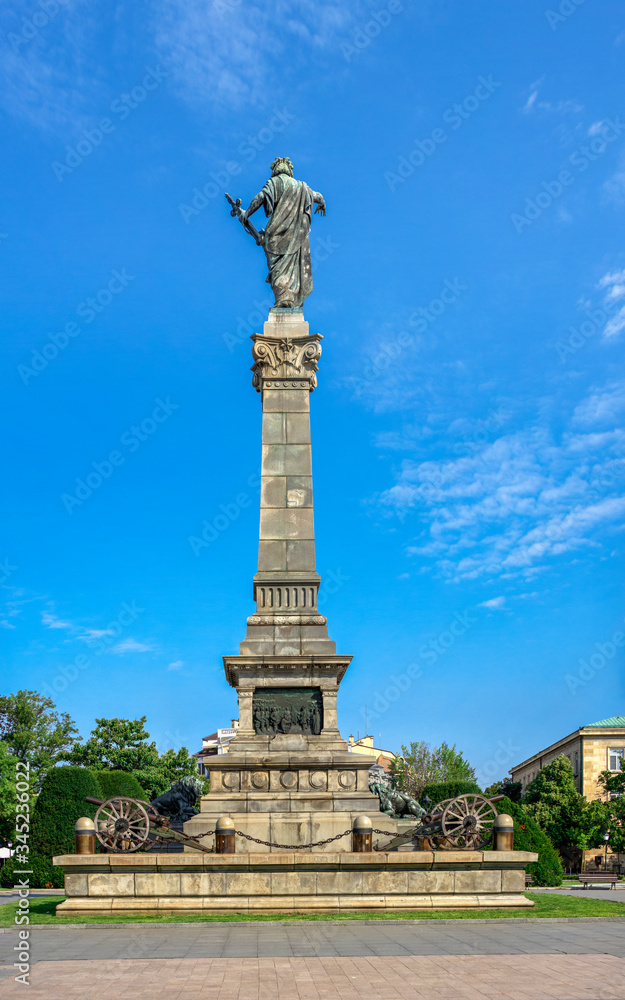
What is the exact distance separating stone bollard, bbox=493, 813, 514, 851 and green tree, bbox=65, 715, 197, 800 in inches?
1775

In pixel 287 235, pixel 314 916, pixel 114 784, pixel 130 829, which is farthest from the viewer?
pixel 114 784

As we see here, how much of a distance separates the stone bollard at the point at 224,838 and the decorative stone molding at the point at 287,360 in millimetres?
12266

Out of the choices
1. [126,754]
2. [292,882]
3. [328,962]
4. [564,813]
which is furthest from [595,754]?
[328,962]

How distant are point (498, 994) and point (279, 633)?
44.9ft

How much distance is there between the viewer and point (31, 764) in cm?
5950

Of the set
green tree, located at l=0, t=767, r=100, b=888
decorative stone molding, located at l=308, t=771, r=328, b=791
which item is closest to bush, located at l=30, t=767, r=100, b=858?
green tree, located at l=0, t=767, r=100, b=888

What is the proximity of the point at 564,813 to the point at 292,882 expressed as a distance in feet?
183

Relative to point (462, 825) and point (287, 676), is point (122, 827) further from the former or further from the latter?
point (462, 825)

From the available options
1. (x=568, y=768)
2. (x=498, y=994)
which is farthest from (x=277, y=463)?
(x=568, y=768)

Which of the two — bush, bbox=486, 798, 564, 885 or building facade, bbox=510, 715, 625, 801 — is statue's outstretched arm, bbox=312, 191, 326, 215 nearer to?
bush, bbox=486, 798, 564, 885

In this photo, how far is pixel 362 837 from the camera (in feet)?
58.4

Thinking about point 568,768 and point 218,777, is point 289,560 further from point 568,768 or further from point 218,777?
point 568,768

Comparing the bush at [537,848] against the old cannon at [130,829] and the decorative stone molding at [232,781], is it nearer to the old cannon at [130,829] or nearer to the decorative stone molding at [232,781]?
the decorative stone molding at [232,781]

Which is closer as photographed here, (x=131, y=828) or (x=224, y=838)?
(x=224, y=838)
